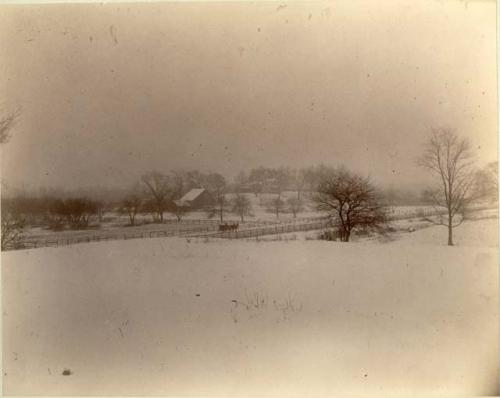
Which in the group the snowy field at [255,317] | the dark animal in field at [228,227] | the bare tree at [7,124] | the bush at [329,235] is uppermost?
the bare tree at [7,124]

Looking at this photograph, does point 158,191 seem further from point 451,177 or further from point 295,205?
point 451,177

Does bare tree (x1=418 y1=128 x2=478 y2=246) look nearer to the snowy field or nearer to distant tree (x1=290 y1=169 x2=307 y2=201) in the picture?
the snowy field

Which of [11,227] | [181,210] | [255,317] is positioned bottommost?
[255,317]

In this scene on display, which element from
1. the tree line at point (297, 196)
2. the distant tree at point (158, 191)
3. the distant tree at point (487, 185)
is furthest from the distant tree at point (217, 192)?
the distant tree at point (487, 185)

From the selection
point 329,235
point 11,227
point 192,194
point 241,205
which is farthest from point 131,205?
point 329,235

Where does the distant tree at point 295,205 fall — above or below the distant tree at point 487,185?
below

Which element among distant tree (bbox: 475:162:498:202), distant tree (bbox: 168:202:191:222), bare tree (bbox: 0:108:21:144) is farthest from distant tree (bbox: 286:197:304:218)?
bare tree (bbox: 0:108:21:144)

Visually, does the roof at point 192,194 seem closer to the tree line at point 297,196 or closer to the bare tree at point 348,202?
the tree line at point 297,196

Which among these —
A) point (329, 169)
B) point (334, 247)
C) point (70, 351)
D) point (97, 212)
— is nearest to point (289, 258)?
point (334, 247)
